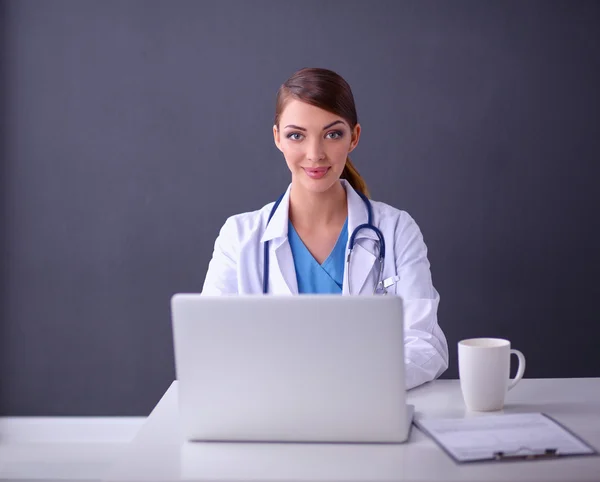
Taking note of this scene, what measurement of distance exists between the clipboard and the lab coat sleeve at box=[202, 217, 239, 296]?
92 cm

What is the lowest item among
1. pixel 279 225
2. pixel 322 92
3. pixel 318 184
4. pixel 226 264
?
pixel 226 264

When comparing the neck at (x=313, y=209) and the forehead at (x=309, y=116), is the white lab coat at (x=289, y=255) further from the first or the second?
the forehead at (x=309, y=116)

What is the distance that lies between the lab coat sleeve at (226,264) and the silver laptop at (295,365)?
918 mm

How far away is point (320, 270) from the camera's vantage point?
2100 mm

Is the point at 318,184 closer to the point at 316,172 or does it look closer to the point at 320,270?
the point at 316,172

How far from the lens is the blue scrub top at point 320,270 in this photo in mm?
2088

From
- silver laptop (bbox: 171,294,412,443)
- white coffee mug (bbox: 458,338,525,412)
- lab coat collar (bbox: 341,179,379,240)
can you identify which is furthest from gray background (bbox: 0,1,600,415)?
silver laptop (bbox: 171,294,412,443)

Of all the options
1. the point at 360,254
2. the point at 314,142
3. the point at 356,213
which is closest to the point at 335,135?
the point at 314,142

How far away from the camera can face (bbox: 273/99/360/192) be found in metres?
2.01

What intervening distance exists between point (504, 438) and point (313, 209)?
1.14m

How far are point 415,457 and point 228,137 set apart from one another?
217 centimetres

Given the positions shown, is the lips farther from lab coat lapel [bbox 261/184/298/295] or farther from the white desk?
the white desk

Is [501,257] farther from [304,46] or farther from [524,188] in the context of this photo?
[304,46]

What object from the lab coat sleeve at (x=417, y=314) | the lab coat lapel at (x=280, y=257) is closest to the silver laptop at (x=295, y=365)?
the lab coat sleeve at (x=417, y=314)
